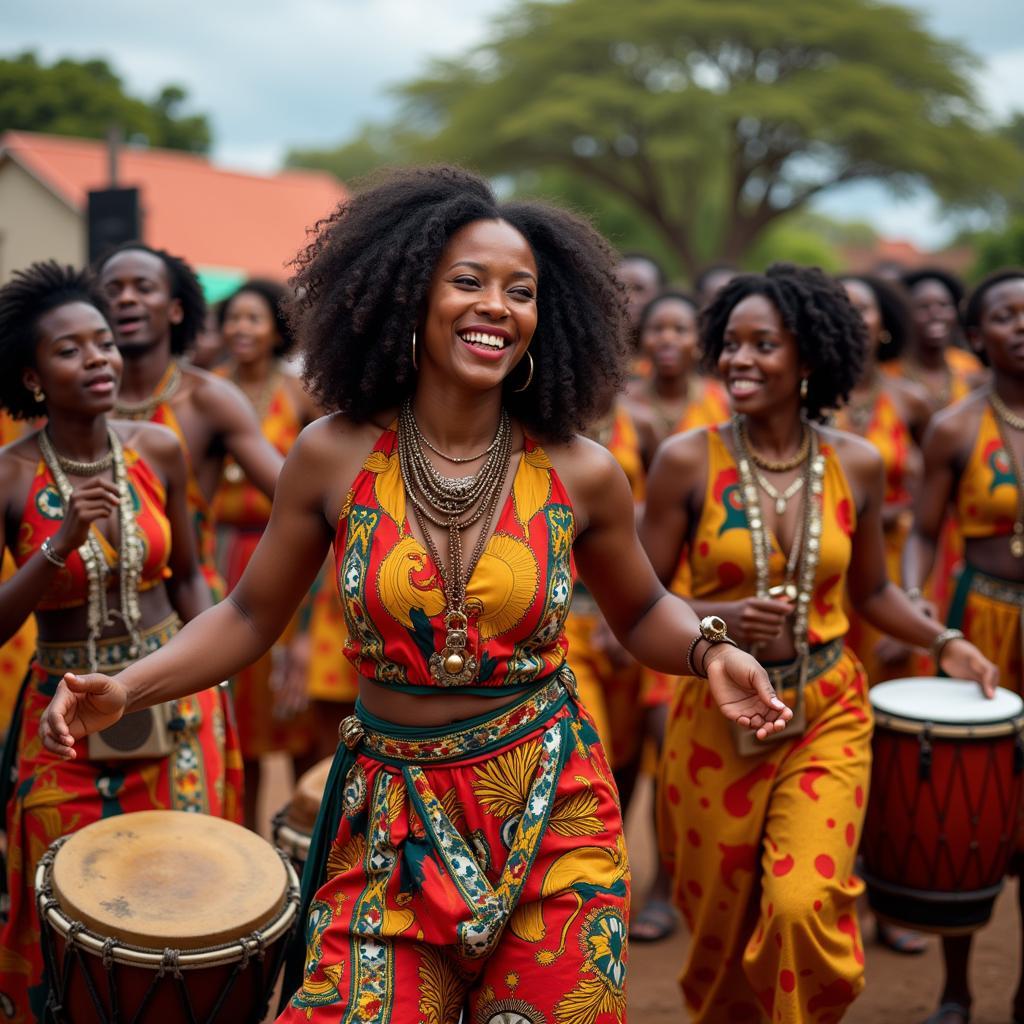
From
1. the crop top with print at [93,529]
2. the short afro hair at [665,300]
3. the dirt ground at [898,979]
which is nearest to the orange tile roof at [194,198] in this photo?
the short afro hair at [665,300]

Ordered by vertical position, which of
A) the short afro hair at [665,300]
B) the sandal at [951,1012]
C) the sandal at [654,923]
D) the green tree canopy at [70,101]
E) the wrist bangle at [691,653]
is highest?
the green tree canopy at [70,101]

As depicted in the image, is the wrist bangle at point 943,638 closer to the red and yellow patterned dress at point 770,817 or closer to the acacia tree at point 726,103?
the red and yellow patterned dress at point 770,817

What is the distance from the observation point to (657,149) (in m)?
41.3

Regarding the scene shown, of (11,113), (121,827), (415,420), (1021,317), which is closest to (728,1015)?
(121,827)

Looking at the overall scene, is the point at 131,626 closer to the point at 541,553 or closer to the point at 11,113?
the point at 541,553

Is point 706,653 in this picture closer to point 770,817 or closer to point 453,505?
point 453,505

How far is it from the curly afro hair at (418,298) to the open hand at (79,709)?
0.84m

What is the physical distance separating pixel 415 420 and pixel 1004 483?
3.18m

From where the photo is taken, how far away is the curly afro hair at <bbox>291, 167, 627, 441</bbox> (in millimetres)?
3562

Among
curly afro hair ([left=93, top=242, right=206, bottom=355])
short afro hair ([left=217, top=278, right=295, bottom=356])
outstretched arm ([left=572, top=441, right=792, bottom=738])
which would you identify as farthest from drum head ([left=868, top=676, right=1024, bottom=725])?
short afro hair ([left=217, top=278, right=295, bottom=356])

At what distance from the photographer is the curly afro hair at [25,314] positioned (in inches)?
194

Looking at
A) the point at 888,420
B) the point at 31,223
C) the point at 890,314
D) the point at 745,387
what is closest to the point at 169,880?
the point at 745,387

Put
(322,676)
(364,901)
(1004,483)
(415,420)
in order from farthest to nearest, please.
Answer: (322,676), (1004,483), (415,420), (364,901)

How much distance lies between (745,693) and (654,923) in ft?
11.8
